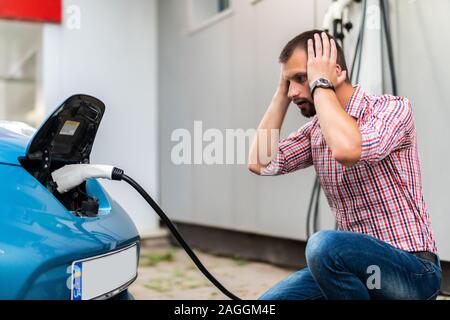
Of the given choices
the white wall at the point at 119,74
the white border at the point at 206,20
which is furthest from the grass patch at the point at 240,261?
the white border at the point at 206,20

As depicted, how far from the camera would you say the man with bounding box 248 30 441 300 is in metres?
1.46

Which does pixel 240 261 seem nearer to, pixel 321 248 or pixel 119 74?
pixel 119 74

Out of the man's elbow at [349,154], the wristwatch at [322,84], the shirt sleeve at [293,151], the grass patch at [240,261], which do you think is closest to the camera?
the man's elbow at [349,154]

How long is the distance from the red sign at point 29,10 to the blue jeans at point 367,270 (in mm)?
4054

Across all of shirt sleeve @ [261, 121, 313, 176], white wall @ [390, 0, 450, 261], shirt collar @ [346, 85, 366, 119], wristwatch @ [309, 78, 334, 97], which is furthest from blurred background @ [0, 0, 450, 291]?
wristwatch @ [309, 78, 334, 97]

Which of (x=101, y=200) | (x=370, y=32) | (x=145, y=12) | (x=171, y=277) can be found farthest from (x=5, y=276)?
(x=145, y=12)

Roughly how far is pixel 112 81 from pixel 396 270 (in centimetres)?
391

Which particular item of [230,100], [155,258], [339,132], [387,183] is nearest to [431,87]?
[387,183]

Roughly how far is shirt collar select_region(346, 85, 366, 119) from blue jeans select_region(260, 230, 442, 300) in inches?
14.0

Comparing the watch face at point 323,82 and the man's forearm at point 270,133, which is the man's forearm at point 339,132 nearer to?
the watch face at point 323,82

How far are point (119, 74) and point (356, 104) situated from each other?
3658 millimetres

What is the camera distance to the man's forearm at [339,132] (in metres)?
1.40

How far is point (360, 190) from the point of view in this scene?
5.25 feet

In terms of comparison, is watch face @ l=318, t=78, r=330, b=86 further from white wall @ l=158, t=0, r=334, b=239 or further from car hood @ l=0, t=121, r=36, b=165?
white wall @ l=158, t=0, r=334, b=239
